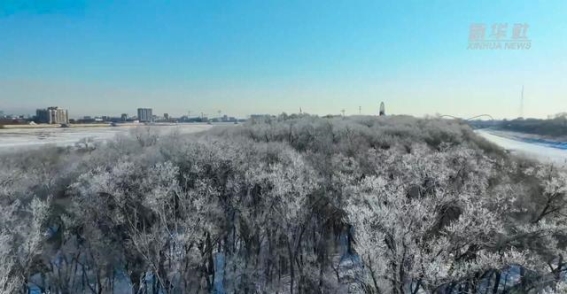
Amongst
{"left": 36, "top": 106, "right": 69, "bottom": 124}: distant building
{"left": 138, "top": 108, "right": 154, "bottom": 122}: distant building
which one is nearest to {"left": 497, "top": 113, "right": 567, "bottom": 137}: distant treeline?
{"left": 36, "top": 106, "right": 69, "bottom": 124}: distant building

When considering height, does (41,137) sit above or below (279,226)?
above

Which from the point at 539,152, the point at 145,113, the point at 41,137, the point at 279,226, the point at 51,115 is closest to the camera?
the point at 279,226

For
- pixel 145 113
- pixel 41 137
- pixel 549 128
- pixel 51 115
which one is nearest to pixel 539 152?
pixel 549 128

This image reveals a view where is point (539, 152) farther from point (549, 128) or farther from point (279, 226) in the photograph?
point (279, 226)

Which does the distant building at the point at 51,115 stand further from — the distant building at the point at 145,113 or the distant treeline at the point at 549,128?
the distant treeline at the point at 549,128

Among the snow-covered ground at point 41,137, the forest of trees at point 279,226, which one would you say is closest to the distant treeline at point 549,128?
the forest of trees at point 279,226

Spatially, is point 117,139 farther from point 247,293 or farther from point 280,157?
point 247,293

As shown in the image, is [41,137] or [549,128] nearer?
[41,137]
